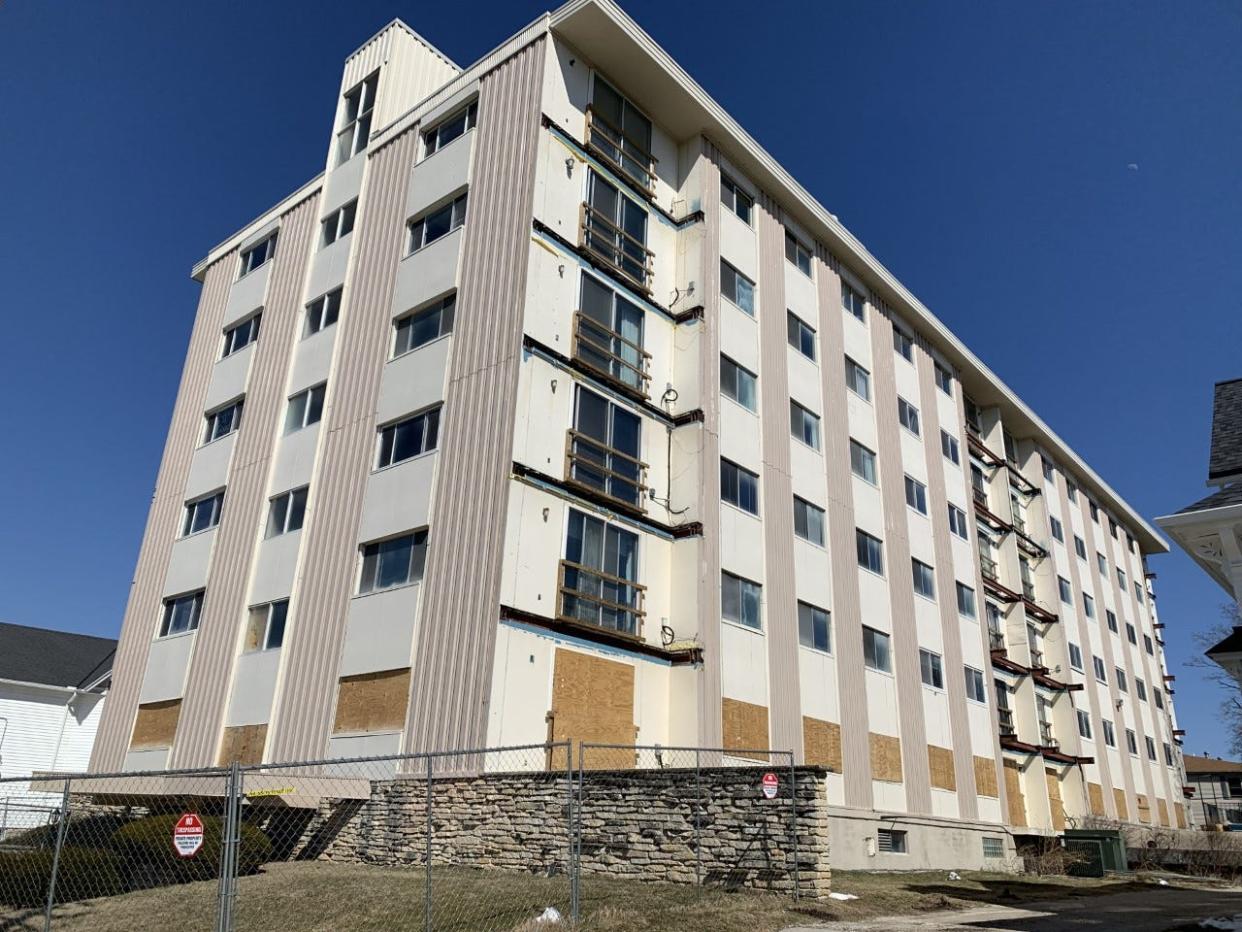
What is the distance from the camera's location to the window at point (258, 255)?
34.9 meters

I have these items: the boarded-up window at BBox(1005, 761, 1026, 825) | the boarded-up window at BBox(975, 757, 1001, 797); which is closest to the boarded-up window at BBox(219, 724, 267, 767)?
the boarded-up window at BBox(975, 757, 1001, 797)

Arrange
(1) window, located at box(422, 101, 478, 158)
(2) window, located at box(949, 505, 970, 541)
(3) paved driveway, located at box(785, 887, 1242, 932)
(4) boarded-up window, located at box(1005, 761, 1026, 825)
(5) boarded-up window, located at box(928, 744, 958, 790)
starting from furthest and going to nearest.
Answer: (2) window, located at box(949, 505, 970, 541) → (4) boarded-up window, located at box(1005, 761, 1026, 825) → (5) boarded-up window, located at box(928, 744, 958, 790) → (1) window, located at box(422, 101, 478, 158) → (3) paved driveway, located at box(785, 887, 1242, 932)

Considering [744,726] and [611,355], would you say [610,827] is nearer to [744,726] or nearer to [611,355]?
[744,726]

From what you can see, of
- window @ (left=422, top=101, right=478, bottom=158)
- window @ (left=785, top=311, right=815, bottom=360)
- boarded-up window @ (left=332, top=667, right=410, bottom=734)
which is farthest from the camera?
window @ (left=785, top=311, right=815, bottom=360)

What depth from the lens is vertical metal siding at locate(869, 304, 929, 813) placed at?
31.1 m

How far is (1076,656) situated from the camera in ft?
160

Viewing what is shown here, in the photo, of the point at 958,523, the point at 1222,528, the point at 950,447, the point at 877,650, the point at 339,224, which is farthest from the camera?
the point at 950,447

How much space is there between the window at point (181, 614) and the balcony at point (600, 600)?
13.1 metres

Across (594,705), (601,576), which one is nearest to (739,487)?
(601,576)

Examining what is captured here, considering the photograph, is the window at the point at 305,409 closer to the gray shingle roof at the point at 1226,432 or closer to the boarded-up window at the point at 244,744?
the boarded-up window at the point at 244,744

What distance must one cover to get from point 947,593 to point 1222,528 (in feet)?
83.1

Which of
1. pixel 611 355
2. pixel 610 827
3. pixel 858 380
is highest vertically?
pixel 858 380

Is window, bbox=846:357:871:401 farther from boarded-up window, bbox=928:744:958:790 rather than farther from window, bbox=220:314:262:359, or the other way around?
window, bbox=220:314:262:359

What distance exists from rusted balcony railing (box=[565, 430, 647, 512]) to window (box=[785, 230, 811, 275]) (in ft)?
39.8
